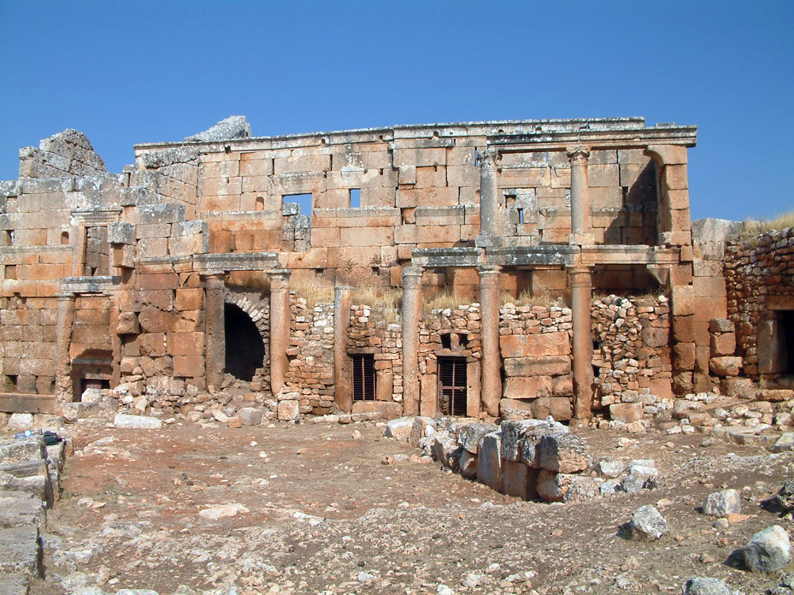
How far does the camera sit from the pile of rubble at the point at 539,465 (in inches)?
305

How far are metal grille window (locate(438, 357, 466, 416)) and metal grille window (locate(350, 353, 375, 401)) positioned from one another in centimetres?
144

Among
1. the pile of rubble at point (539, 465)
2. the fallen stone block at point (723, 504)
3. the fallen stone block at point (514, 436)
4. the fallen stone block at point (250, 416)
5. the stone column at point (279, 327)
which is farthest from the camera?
the stone column at point (279, 327)

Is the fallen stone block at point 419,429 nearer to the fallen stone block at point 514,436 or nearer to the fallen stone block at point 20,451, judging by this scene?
the fallen stone block at point 514,436

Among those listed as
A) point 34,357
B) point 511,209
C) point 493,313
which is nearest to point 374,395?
point 493,313

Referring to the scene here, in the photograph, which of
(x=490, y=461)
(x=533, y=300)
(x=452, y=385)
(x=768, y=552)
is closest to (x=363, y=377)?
(x=452, y=385)

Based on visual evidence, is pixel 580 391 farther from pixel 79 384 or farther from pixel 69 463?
pixel 79 384

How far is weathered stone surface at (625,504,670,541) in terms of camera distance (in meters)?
5.71

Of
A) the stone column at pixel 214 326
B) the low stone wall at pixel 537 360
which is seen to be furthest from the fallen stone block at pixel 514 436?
the stone column at pixel 214 326

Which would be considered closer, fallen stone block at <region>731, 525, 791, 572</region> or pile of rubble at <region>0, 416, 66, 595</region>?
fallen stone block at <region>731, 525, 791, 572</region>

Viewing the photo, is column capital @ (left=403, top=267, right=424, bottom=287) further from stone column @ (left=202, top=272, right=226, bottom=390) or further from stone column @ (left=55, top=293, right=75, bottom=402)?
stone column @ (left=55, top=293, right=75, bottom=402)

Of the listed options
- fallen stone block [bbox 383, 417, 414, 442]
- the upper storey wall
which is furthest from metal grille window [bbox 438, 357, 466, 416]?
the upper storey wall

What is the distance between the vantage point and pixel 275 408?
49.2 ft

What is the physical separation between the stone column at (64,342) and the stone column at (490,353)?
32.1ft

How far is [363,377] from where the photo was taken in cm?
1526
